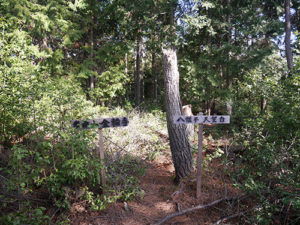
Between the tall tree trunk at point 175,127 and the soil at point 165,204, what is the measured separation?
1.06 feet

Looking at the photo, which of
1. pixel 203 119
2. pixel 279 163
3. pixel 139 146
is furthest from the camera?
pixel 139 146

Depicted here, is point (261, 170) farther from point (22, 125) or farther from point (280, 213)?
point (22, 125)

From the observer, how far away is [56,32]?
8.92m

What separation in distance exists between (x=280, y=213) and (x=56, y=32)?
9904 millimetres

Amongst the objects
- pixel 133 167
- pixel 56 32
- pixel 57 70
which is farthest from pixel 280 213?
pixel 56 32

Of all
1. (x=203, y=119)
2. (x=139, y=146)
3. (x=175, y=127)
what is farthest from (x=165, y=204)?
(x=139, y=146)

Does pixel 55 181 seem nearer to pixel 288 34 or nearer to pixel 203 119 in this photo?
pixel 203 119

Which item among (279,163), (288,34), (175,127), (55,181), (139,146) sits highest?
(288,34)

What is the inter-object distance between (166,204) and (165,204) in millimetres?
21

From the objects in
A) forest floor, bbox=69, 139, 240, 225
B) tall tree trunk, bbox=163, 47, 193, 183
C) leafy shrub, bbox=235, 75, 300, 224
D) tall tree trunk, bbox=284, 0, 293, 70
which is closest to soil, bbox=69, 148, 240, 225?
forest floor, bbox=69, 139, 240, 225

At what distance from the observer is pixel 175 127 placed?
500 centimetres

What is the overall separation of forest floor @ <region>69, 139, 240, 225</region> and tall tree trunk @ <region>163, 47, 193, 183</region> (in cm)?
32

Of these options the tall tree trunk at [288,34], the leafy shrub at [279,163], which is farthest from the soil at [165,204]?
the tall tree trunk at [288,34]

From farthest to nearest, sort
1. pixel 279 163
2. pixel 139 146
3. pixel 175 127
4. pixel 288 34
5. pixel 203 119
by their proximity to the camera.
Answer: pixel 288 34 < pixel 139 146 < pixel 175 127 < pixel 203 119 < pixel 279 163
